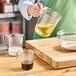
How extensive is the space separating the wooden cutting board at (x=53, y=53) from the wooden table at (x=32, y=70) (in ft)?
0.09

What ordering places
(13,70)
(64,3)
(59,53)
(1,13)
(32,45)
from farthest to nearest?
(1,13), (64,3), (32,45), (59,53), (13,70)

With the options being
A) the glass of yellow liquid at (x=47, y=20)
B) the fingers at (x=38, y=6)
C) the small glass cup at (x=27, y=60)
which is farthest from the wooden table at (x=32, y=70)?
the fingers at (x=38, y=6)

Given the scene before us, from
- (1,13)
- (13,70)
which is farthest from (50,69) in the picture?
(1,13)

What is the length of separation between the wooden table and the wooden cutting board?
Result: 0.09 feet

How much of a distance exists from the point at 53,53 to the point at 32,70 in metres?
0.18

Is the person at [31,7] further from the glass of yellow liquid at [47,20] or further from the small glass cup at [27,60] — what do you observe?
the small glass cup at [27,60]

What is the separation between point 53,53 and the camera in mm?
1312

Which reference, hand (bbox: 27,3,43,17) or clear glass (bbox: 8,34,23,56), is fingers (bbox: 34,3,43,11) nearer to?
hand (bbox: 27,3,43,17)

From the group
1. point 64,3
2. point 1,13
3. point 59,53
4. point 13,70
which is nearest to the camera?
point 13,70

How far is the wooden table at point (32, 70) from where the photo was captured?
1133mm

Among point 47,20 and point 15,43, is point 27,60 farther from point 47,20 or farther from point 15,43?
point 47,20

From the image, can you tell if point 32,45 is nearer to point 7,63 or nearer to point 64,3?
point 7,63

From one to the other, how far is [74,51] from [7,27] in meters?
1.67

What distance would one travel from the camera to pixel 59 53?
1.31 metres
